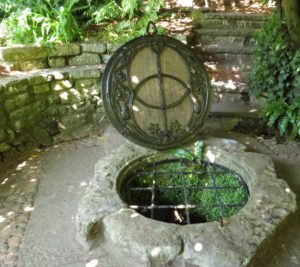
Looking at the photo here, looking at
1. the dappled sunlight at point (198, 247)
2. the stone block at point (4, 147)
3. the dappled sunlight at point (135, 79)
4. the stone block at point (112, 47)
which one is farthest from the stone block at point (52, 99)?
the dappled sunlight at point (198, 247)

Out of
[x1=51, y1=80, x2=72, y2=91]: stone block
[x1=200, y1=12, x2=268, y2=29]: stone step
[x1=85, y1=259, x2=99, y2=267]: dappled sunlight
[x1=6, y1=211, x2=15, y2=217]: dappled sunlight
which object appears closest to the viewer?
[x1=85, y1=259, x2=99, y2=267]: dappled sunlight

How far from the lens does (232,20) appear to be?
5.34 metres

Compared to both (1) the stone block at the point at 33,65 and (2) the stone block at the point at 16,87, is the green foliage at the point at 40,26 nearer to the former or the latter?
(1) the stone block at the point at 33,65

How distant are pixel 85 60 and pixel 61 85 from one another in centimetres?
49

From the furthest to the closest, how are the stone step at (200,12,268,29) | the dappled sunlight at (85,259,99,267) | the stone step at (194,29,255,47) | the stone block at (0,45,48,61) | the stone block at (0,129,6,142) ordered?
1. the stone step at (200,12,268,29)
2. the stone step at (194,29,255,47)
3. the stone block at (0,45,48,61)
4. the stone block at (0,129,6,142)
5. the dappled sunlight at (85,259,99,267)

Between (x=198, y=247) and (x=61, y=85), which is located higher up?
(x=61, y=85)

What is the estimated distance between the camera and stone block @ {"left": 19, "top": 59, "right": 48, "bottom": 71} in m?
4.12

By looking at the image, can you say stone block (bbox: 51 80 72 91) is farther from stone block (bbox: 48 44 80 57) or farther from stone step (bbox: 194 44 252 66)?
stone step (bbox: 194 44 252 66)

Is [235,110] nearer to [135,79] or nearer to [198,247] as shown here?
[135,79]

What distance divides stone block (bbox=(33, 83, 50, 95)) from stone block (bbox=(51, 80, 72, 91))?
0.07 meters

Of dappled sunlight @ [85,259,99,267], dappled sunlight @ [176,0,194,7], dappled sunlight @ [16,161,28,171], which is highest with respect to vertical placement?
dappled sunlight @ [176,0,194,7]

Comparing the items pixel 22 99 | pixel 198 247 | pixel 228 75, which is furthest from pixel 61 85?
pixel 198 247

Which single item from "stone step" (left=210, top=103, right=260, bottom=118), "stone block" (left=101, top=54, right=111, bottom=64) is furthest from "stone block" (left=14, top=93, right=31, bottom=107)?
"stone step" (left=210, top=103, right=260, bottom=118)

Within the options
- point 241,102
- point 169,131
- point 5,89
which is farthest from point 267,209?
point 5,89
